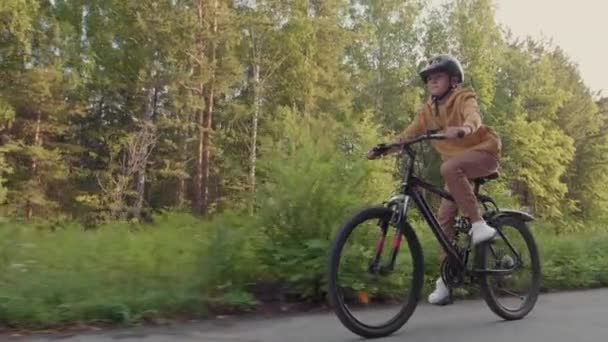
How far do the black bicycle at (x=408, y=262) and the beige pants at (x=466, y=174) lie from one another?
12 centimetres

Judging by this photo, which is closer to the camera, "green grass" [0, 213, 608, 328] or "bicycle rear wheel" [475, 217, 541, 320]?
"green grass" [0, 213, 608, 328]

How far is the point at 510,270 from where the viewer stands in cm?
527

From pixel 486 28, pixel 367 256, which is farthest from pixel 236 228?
pixel 486 28

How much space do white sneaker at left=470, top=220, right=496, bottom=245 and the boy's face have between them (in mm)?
990

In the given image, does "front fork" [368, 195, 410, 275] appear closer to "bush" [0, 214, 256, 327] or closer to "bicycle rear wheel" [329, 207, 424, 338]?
"bicycle rear wheel" [329, 207, 424, 338]

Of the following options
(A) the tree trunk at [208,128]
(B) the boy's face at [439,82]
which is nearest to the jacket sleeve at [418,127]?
(B) the boy's face at [439,82]

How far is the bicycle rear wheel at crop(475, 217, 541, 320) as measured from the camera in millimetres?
5078

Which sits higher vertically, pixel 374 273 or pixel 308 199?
pixel 308 199

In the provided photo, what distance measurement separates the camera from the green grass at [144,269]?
4.57 metres

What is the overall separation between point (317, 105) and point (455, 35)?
1097cm

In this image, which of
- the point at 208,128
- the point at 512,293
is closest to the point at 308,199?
the point at 512,293

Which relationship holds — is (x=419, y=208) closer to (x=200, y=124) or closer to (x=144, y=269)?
(x=144, y=269)

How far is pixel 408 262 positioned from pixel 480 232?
2.07ft

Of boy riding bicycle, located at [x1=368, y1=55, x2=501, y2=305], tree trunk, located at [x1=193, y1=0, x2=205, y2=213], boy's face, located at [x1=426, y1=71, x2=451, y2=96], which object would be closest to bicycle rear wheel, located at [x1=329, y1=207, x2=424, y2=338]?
boy riding bicycle, located at [x1=368, y1=55, x2=501, y2=305]
